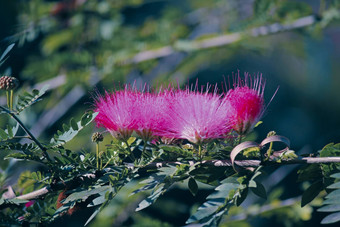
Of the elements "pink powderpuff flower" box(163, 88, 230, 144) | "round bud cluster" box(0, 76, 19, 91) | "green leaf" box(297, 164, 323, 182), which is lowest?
"green leaf" box(297, 164, 323, 182)

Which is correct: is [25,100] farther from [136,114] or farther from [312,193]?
[312,193]

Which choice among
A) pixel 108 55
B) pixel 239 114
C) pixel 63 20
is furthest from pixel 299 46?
pixel 239 114

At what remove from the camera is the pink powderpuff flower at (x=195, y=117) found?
138 cm

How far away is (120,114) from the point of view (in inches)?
56.0

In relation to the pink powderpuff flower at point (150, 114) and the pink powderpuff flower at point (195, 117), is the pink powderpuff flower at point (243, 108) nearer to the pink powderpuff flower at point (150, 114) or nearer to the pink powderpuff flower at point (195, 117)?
the pink powderpuff flower at point (195, 117)

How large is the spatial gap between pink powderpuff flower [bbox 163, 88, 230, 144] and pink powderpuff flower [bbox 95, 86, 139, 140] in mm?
116

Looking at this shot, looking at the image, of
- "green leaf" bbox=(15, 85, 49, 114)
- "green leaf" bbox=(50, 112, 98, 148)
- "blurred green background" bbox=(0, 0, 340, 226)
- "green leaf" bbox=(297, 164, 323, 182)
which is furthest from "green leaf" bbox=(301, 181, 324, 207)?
"blurred green background" bbox=(0, 0, 340, 226)

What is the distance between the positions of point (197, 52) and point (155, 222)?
1.52 metres

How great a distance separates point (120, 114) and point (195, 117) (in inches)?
9.4

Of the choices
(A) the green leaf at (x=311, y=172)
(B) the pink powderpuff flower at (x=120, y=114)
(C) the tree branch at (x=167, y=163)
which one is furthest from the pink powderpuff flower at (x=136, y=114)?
(A) the green leaf at (x=311, y=172)

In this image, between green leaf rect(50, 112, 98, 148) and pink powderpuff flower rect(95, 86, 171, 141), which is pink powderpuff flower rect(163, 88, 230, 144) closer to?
pink powderpuff flower rect(95, 86, 171, 141)

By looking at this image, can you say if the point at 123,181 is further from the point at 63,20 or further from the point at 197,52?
the point at 63,20

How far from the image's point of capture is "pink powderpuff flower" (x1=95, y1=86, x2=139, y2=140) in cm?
140

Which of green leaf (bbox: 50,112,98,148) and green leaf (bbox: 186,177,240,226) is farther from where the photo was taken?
green leaf (bbox: 50,112,98,148)
